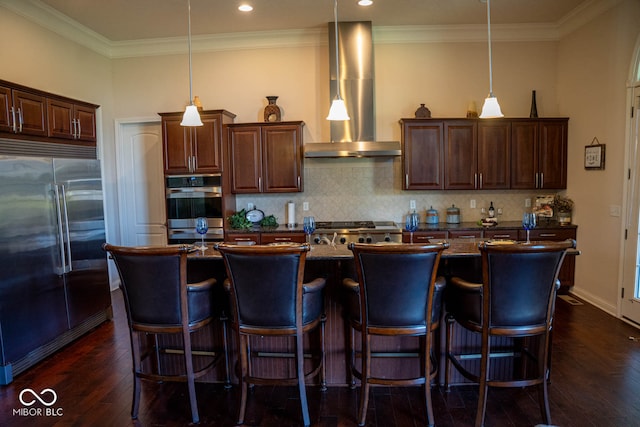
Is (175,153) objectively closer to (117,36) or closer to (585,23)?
(117,36)

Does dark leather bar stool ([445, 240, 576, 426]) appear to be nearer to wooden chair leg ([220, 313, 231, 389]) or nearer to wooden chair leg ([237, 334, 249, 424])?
wooden chair leg ([237, 334, 249, 424])

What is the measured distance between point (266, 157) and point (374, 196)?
1516mm

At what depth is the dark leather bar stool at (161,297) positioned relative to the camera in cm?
232

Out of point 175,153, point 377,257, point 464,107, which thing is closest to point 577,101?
point 464,107

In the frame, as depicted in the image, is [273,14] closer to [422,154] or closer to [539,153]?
[422,154]

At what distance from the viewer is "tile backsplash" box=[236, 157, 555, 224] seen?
17.6 feet

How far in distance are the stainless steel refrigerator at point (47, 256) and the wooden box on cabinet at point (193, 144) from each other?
3.42 ft

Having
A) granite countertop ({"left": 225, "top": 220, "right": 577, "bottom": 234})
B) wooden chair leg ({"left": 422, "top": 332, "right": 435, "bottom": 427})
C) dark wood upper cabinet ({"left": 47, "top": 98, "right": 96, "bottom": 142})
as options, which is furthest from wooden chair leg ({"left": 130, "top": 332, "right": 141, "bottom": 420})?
granite countertop ({"left": 225, "top": 220, "right": 577, "bottom": 234})

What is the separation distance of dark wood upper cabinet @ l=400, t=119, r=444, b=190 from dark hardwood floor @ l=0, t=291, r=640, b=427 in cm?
239

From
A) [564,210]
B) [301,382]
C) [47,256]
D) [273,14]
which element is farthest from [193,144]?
[564,210]

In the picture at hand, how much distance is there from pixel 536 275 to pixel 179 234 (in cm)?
401

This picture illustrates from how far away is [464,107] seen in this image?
5.32 metres

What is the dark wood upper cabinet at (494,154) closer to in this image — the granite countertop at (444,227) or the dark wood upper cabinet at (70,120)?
the granite countertop at (444,227)

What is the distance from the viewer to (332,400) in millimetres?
2689
